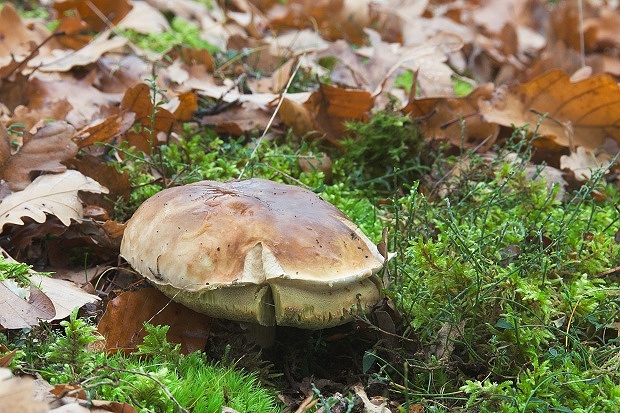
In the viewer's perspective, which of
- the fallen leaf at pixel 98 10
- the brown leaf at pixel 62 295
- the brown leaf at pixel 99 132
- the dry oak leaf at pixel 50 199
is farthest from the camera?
the fallen leaf at pixel 98 10

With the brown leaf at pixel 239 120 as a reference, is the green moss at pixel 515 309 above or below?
below

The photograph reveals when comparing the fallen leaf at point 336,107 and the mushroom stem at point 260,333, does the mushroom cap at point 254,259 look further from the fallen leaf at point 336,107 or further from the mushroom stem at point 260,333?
the fallen leaf at point 336,107

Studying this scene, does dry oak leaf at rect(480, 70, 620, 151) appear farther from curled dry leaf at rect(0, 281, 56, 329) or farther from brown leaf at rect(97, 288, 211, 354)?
curled dry leaf at rect(0, 281, 56, 329)

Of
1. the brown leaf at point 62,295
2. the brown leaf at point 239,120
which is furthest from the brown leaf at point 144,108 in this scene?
the brown leaf at point 62,295

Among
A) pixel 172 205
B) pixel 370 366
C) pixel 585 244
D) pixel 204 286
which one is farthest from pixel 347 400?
pixel 585 244

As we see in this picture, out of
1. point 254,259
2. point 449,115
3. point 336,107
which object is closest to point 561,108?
point 449,115

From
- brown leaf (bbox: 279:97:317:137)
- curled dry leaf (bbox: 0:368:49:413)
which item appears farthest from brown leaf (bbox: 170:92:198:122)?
curled dry leaf (bbox: 0:368:49:413)

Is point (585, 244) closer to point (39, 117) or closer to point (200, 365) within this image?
point (200, 365)
